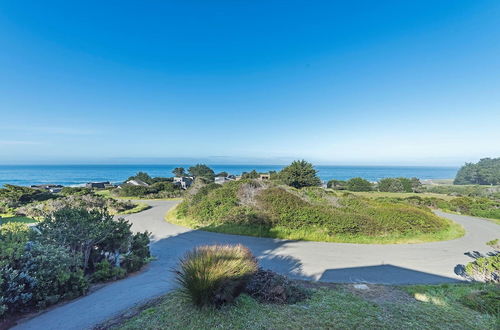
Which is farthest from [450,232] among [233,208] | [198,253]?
[198,253]

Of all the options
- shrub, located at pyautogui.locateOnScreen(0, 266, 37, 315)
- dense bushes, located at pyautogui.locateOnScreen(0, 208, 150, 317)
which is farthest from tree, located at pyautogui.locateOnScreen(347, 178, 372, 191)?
shrub, located at pyautogui.locateOnScreen(0, 266, 37, 315)

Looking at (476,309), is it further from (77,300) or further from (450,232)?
(450,232)

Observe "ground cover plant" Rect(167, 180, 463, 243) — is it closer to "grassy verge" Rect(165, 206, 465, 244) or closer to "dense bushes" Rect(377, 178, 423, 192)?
"grassy verge" Rect(165, 206, 465, 244)

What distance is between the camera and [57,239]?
5.15m

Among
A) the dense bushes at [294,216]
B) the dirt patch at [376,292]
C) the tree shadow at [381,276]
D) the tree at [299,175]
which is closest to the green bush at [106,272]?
the dirt patch at [376,292]

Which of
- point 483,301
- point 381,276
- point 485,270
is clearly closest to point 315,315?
point 483,301

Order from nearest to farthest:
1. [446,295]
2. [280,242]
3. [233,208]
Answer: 1. [446,295]
2. [280,242]
3. [233,208]

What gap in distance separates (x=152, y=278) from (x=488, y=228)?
60.9 feet

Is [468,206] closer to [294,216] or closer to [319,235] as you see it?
[319,235]

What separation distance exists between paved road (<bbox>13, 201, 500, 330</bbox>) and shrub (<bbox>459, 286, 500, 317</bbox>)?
165 centimetres

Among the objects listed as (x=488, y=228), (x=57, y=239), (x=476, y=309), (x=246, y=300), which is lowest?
(x=488, y=228)

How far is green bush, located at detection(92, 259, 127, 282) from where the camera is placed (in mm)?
5385

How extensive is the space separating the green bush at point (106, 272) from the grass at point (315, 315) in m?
2.22

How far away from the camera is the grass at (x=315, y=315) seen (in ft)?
10.5
